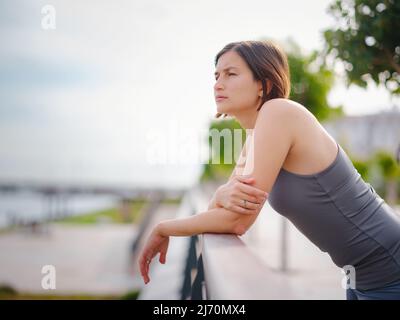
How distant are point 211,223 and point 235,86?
421 mm

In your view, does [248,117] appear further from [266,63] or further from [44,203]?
[44,203]

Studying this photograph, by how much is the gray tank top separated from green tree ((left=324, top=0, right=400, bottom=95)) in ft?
4.08

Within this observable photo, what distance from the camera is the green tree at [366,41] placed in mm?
2297

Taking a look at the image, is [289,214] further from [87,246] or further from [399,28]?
[87,246]

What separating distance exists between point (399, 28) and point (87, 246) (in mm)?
20256

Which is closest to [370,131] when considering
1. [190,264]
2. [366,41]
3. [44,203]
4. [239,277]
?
[366,41]

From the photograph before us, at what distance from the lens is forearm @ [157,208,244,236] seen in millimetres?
1346

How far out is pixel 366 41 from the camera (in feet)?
7.90

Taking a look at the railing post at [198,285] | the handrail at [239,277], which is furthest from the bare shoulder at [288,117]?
the railing post at [198,285]

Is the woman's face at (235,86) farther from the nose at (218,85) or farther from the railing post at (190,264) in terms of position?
the railing post at (190,264)

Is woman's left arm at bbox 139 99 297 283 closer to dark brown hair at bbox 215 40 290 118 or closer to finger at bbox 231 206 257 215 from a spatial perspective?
finger at bbox 231 206 257 215

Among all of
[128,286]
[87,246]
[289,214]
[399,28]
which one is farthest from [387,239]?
[87,246]

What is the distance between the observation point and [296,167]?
1.30 meters
